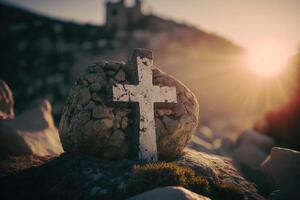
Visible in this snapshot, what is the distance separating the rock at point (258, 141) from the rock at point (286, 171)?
478cm

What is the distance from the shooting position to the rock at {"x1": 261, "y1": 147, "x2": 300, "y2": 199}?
5.44 metres

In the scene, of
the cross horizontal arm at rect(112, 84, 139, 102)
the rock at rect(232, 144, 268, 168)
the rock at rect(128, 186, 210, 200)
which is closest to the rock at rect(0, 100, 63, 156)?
the cross horizontal arm at rect(112, 84, 139, 102)

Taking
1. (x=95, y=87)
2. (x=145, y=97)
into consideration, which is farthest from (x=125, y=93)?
(x=95, y=87)

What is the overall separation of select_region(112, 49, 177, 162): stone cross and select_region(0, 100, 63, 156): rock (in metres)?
3.32

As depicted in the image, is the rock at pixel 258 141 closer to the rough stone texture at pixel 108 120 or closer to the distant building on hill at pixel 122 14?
the rough stone texture at pixel 108 120

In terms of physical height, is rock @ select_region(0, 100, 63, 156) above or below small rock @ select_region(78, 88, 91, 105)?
below

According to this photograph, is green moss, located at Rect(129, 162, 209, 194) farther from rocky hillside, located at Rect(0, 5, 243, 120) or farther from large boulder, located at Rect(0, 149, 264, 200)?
rocky hillside, located at Rect(0, 5, 243, 120)

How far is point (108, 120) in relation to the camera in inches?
227

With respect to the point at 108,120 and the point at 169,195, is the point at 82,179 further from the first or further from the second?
the point at 169,195

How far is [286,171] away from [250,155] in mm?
4599

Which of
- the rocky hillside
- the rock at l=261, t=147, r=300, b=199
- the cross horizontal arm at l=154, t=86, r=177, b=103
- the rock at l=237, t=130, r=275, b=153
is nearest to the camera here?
the rock at l=261, t=147, r=300, b=199

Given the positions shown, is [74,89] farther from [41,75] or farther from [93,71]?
[41,75]

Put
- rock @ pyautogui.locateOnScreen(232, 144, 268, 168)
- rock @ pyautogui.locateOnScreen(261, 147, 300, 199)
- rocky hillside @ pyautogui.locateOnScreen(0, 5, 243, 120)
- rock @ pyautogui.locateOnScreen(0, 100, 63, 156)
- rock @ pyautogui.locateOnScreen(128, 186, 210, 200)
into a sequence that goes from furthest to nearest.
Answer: rocky hillside @ pyautogui.locateOnScreen(0, 5, 243, 120) < rock @ pyautogui.locateOnScreen(232, 144, 268, 168) < rock @ pyautogui.locateOnScreen(0, 100, 63, 156) < rock @ pyautogui.locateOnScreen(261, 147, 300, 199) < rock @ pyautogui.locateOnScreen(128, 186, 210, 200)

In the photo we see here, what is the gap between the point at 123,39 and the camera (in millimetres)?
31266
